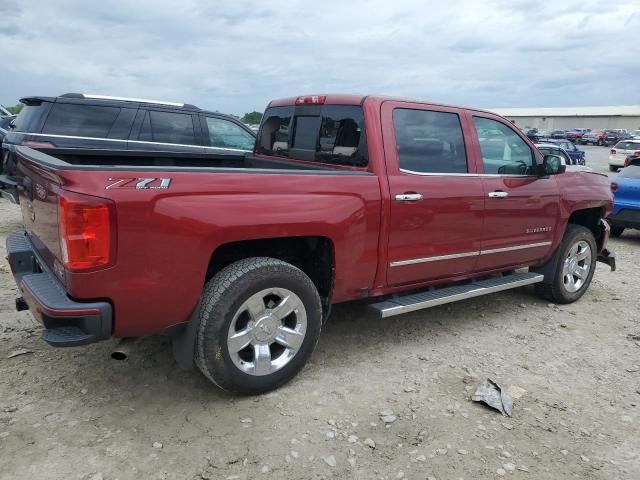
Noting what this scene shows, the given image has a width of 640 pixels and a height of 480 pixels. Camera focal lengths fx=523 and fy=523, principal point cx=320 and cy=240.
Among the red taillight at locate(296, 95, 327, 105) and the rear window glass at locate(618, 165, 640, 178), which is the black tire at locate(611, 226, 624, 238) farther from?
the red taillight at locate(296, 95, 327, 105)

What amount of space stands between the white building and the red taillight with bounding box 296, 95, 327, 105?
88355 mm

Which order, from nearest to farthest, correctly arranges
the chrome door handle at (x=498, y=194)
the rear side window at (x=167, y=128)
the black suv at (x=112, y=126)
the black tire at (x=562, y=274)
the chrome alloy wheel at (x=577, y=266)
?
1. the chrome door handle at (x=498, y=194)
2. the black tire at (x=562, y=274)
3. the chrome alloy wheel at (x=577, y=266)
4. the black suv at (x=112, y=126)
5. the rear side window at (x=167, y=128)

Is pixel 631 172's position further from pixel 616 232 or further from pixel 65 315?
pixel 65 315

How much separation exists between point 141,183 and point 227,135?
5.60 m

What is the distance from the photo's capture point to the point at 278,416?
3.06 meters

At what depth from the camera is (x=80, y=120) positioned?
687 cm

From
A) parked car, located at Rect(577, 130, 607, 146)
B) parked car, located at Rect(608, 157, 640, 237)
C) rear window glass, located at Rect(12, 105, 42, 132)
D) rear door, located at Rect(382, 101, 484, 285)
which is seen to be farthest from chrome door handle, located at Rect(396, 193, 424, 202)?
parked car, located at Rect(577, 130, 607, 146)

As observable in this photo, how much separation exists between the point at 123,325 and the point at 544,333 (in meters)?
3.51

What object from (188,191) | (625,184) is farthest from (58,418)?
(625,184)

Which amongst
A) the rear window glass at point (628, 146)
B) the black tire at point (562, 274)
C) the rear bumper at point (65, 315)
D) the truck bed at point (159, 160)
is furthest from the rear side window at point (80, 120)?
the rear window glass at point (628, 146)

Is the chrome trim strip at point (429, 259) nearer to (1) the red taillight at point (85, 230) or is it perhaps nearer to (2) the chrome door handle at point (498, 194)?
(2) the chrome door handle at point (498, 194)

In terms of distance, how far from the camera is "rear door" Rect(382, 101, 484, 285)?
3.68 m

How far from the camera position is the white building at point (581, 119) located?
8262 cm

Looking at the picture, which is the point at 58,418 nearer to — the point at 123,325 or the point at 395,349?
the point at 123,325
